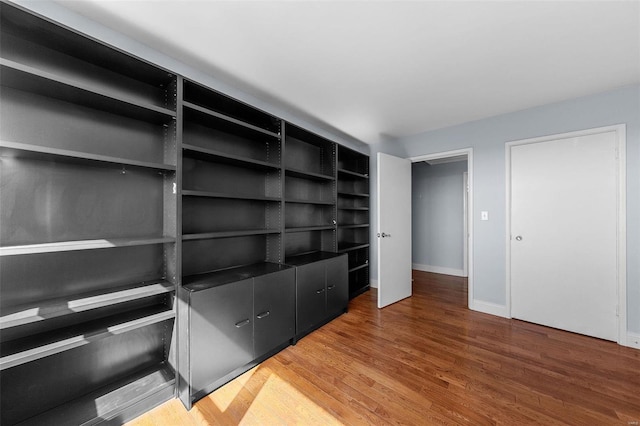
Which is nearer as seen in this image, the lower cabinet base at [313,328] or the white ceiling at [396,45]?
the white ceiling at [396,45]

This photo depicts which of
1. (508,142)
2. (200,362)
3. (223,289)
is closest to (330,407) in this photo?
(200,362)

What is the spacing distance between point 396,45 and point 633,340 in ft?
11.3

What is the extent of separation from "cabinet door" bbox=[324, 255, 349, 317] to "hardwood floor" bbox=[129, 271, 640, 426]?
0.21 metres

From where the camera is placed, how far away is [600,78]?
2.22 metres

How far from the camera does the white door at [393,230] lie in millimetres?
3223

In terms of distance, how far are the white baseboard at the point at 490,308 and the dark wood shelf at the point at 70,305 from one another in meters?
3.46

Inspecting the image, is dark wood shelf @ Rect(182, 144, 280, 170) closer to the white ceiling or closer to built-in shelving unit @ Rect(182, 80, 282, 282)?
built-in shelving unit @ Rect(182, 80, 282, 282)

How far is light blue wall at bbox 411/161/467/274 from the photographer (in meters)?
4.89

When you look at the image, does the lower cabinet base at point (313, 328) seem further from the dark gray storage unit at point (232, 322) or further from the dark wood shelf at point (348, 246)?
the dark wood shelf at point (348, 246)

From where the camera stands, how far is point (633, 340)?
90.1 inches

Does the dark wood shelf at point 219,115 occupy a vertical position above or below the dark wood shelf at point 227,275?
above

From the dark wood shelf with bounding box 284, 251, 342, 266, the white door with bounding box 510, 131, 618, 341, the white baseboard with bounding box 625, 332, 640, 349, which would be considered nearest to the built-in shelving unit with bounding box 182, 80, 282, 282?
the dark wood shelf with bounding box 284, 251, 342, 266

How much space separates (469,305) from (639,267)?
5.11ft

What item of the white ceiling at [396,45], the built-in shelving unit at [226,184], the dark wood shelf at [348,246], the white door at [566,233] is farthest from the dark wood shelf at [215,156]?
the white door at [566,233]
